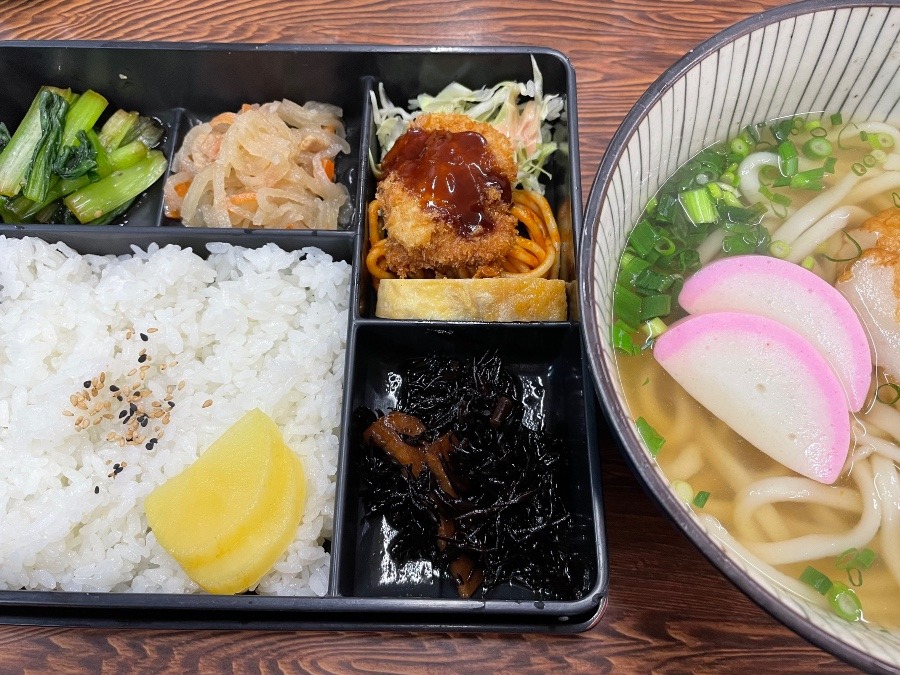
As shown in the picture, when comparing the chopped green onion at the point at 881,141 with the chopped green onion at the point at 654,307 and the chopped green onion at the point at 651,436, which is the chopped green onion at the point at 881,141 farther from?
the chopped green onion at the point at 651,436

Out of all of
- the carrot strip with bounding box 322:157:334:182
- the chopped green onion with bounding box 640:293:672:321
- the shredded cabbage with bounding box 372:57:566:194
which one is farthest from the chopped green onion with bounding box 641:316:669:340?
the carrot strip with bounding box 322:157:334:182

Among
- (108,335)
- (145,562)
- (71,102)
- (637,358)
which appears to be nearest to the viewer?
(637,358)

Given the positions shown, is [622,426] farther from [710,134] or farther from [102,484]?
[102,484]

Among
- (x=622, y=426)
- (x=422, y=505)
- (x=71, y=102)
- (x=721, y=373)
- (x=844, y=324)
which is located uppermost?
(x=71, y=102)

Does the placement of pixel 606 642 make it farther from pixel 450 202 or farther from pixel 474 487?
pixel 450 202

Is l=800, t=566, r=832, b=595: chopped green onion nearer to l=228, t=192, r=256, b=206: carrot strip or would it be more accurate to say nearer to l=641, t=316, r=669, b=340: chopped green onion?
l=641, t=316, r=669, b=340: chopped green onion

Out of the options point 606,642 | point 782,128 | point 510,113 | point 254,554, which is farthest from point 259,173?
point 606,642

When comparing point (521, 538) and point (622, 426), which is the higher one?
point (622, 426)

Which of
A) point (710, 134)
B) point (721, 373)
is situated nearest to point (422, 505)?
point (721, 373)

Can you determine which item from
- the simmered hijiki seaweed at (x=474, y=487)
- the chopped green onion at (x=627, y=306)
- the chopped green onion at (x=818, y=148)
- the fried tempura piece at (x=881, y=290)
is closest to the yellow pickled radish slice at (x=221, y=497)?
the simmered hijiki seaweed at (x=474, y=487)
